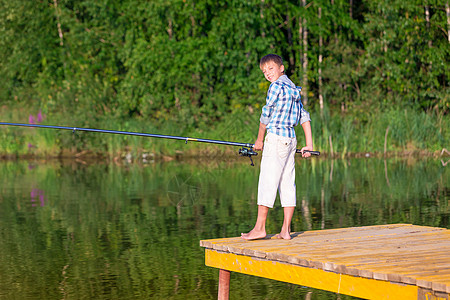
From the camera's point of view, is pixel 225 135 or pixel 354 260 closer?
pixel 354 260

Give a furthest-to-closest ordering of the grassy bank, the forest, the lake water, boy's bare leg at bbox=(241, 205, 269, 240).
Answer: the forest
the grassy bank
the lake water
boy's bare leg at bbox=(241, 205, 269, 240)

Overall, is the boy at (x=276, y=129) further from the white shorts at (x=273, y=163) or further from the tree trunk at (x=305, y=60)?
the tree trunk at (x=305, y=60)

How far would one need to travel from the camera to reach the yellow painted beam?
566 cm

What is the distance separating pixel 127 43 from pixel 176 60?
2398mm

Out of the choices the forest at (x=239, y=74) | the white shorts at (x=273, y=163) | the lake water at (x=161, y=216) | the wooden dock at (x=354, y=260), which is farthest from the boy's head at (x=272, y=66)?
the forest at (x=239, y=74)

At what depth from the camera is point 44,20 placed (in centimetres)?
3372

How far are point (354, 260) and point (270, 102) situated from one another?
160 cm

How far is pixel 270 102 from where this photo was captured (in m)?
7.12

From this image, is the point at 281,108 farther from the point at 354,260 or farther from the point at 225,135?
the point at 225,135

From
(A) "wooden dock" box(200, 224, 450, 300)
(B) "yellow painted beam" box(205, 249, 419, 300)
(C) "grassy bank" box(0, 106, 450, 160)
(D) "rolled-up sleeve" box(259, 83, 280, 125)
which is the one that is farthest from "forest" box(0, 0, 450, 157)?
(B) "yellow painted beam" box(205, 249, 419, 300)

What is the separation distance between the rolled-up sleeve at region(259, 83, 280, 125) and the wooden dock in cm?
107

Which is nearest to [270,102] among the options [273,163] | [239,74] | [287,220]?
[273,163]

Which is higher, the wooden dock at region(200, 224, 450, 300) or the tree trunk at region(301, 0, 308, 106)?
the tree trunk at region(301, 0, 308, 106)

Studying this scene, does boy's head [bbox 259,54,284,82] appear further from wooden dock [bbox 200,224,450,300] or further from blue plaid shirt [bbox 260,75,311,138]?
wooden dock [bbox 200,224,450,300]
